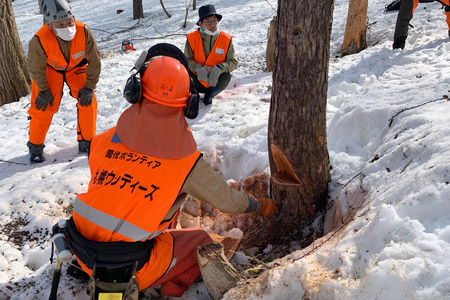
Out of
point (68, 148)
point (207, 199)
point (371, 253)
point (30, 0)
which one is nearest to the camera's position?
point (371, 253)

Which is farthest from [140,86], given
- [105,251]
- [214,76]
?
[214,76]

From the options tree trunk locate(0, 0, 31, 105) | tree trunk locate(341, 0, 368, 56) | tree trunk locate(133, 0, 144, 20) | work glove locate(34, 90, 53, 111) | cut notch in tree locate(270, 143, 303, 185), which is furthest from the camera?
tree trunk locate(133, 0, 144, 20)

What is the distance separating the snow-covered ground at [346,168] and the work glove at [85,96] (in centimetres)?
74

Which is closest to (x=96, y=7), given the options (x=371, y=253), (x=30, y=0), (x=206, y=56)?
(x=30, y=0)

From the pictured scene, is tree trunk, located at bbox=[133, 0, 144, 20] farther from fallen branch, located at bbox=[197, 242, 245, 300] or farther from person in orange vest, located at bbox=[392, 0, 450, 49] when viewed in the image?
fallen branch, located at bbox=[197, 242, 245, 300]

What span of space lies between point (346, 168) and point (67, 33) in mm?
3314

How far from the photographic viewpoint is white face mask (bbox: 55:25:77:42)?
161 inches

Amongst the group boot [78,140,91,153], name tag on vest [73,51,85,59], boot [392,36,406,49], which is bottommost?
boot [78,140,91,153]

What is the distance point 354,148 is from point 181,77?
81.0 inches

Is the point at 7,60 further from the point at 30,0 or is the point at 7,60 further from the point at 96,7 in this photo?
the point at 30,0

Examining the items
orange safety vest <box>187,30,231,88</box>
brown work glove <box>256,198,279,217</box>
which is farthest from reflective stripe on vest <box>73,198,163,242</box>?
orange safety vest <box>187,30,231,88</box>

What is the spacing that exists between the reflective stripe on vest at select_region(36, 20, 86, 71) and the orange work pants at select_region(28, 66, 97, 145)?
4.3 inches

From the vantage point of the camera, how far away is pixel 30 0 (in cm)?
2089

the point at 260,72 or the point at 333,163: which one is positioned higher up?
the point at 333,163
